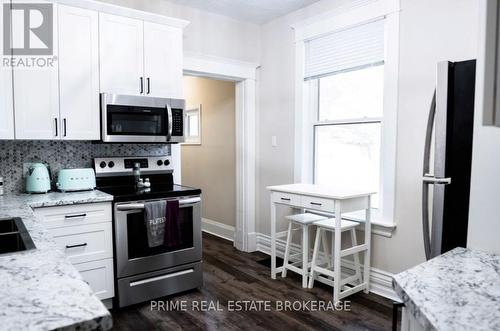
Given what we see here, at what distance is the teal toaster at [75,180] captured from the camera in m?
2.75

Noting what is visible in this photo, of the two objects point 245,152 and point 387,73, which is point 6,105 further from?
point 387,73

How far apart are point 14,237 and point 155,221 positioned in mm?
1212

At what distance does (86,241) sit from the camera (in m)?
2.53

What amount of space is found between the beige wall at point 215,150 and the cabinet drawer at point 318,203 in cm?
174

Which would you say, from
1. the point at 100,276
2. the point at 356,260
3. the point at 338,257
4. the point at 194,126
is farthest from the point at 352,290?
the point at 194,126

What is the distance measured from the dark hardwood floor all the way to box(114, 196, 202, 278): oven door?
12.1 inches

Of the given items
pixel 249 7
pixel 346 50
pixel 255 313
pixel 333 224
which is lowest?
pixel 255 313

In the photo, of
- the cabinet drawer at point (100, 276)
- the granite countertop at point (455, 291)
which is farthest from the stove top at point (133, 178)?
the granite countertop at point (455, 291)

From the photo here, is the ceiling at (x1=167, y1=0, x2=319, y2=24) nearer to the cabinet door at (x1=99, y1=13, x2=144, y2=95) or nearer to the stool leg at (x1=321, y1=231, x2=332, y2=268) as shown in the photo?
the cabinet door at (x1=99, y1=13, x2=144, y2=95)

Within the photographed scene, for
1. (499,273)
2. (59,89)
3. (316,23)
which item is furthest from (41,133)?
(499,273)

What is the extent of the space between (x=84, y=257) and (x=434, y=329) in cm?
242

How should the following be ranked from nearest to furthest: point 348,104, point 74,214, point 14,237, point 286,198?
point 14,237, point 74,214, point 286,198, point 348,104

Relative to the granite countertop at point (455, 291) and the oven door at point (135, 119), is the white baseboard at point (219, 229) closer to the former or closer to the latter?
the oven door at point (135, 119)

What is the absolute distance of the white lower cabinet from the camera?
2412 millimetres
